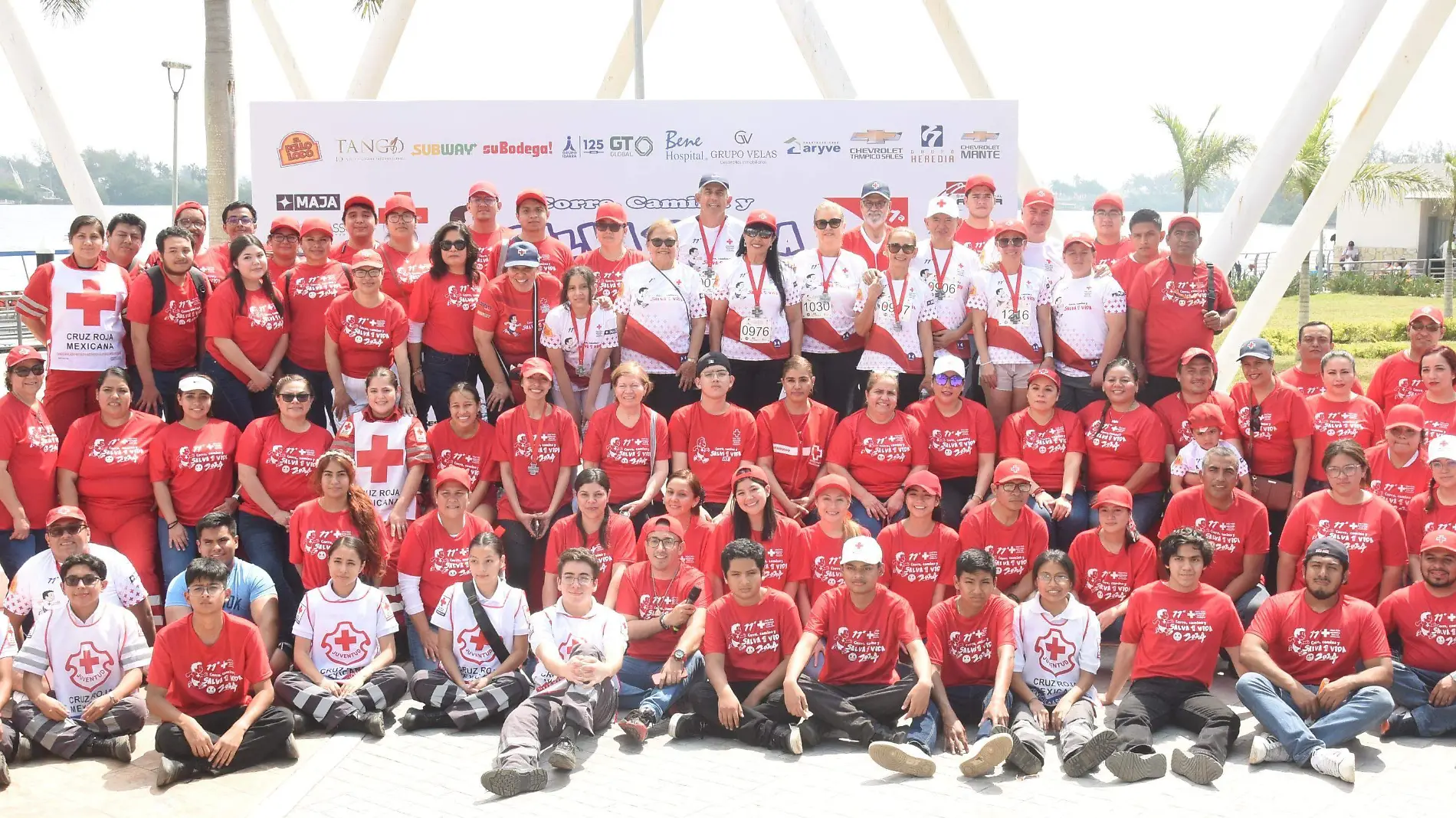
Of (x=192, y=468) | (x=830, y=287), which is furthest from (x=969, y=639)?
(x=192, y=468)

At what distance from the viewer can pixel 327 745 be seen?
277 inches

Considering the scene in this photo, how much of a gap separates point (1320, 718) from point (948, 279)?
3885 millimetres

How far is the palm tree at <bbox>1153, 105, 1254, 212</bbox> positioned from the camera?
36.3 m

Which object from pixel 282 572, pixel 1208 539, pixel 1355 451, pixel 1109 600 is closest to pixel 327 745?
pixel 282 572

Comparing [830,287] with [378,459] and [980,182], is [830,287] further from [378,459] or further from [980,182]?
[378,459]

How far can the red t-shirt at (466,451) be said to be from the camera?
28.9 feet

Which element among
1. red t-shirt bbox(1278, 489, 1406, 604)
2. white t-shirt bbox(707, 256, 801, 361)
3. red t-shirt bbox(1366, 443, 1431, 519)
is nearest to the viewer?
red t-shirt bbox(1278, 489, 1406, 604)

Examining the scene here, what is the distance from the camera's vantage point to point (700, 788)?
638cm

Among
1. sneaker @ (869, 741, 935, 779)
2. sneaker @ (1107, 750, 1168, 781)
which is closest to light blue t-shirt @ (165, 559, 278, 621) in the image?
sneaker @ (869, 741, 935, 779)

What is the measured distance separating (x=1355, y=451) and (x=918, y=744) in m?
3.24

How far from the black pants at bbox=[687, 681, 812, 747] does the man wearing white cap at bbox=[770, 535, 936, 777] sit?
8 centimetres

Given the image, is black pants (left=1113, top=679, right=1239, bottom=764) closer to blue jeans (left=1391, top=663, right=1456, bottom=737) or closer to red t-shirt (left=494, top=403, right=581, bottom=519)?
blue jeans (left=1391, top=663, right=1456, bottom=737)

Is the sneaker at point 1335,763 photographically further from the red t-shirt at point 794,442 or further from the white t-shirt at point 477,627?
the white t-shirt at point 477,627

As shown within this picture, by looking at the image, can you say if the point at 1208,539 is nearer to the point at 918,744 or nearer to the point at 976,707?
the point at 976,707
